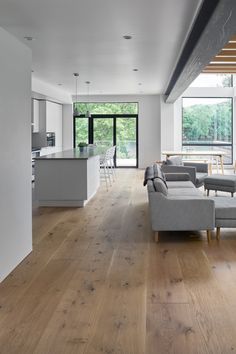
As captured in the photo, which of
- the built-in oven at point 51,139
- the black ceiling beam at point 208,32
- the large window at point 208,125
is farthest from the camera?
the large window at point 208,125

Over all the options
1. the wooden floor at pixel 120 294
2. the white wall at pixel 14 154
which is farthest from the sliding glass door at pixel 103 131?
the white wall at pixel 14 154

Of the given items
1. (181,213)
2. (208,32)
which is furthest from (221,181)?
(208,32)

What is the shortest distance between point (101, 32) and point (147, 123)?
8907 mm

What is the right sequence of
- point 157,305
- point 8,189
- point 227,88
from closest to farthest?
point 157,305
point 8,189
point 227,88

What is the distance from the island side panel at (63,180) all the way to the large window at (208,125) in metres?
7.78

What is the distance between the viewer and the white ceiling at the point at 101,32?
13.8 feet

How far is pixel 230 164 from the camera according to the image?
14.2 m

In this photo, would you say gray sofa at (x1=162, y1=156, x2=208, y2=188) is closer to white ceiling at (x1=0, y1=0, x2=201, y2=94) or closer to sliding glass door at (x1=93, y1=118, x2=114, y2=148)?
white ceiling at (x1=0, y1=0, x2=201, y2=94)

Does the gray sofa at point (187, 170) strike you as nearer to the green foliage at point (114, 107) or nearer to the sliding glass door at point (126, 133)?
the sliding glass door at point (126, 133)

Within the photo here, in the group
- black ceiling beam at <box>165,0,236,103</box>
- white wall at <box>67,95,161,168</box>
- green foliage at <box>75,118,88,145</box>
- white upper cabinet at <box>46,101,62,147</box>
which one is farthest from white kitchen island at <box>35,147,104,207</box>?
green foliage at <box>75,118,88,145</box>

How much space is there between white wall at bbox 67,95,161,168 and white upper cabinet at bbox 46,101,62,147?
52.4 inches

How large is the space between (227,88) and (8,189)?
11.7m

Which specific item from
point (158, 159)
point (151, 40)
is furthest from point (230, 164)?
point (151, 40)

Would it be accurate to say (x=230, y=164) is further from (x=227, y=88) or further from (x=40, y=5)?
(x=40, y=5)
